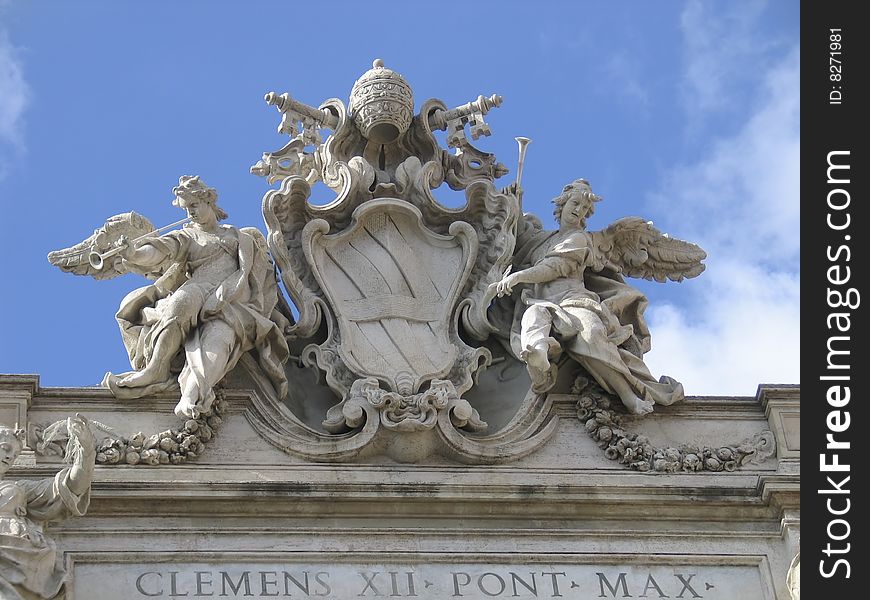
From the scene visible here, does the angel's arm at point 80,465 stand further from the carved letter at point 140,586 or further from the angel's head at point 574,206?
A: the angel's head at point 574,206

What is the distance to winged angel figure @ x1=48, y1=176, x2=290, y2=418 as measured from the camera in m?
17.2

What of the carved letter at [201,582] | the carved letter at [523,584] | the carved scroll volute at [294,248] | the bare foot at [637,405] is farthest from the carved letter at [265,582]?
the bare foot at [637,405]

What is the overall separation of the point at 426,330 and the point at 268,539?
7.27 feet

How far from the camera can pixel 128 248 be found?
17.9m

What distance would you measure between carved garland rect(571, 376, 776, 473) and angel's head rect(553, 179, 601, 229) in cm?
142

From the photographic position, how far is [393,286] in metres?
18.2

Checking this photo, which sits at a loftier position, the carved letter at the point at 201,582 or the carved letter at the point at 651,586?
the carved letter at the point at 651,586

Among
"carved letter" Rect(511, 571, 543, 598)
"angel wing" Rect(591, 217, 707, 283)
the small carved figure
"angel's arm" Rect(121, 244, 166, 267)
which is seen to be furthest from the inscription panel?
"angel wing" Rect(591, 217, 707, 283)

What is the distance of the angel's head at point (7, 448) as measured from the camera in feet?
53.2

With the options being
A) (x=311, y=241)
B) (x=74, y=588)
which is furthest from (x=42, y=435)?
(x=311, y=241)

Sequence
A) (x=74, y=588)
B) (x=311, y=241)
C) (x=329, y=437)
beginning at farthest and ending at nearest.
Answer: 1. (x=311, y=241)
2. (x=329, y=437)
3. (x=74, y=588)

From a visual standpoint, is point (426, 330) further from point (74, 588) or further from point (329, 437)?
point (74, 588)

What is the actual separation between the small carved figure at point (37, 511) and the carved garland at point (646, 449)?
138 inches
